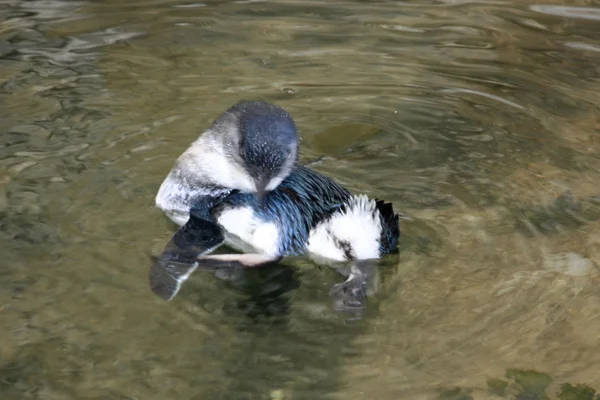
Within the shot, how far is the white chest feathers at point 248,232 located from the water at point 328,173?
0.14 metres

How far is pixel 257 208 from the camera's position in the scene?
12.8ft

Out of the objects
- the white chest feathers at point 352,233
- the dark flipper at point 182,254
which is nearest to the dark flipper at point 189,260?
the dark flipper at point 182,254

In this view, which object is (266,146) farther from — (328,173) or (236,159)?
(328,173)

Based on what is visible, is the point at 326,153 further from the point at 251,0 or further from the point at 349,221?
the point at 251,0

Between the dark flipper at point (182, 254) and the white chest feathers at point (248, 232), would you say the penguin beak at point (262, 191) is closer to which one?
the white chest feathers at point (248, 232)

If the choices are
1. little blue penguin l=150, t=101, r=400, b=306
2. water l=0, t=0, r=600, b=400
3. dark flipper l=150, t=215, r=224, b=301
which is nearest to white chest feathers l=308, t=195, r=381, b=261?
little blue penguin l=150, t=101, r=400, b=306

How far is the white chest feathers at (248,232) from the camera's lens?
3838 mm

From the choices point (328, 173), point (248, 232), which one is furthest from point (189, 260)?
point (328, 173)

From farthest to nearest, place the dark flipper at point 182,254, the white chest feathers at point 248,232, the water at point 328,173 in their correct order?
the white chest feathers at point 248,232
the dark flipper at point 182,254
the water at point 328,173

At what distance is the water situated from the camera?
3318mm

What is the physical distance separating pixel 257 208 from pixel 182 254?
1.21 ft

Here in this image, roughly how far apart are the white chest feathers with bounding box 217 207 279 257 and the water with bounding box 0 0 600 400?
0.44ft

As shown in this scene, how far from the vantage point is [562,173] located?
4660 millimetres

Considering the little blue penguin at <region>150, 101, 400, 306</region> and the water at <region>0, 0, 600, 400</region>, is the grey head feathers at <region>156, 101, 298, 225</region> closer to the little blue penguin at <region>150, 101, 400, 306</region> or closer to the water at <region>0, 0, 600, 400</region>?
the little blue penguin at <region>150, 101, 400, 306</region>
